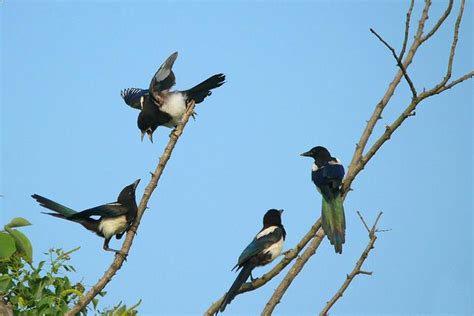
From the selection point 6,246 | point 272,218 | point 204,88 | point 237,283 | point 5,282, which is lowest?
point 5,282

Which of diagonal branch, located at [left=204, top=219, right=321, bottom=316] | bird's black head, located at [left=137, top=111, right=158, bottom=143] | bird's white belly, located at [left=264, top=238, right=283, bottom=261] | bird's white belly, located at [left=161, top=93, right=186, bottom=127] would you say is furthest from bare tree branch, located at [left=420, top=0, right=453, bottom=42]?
bird's black head, located at [left=137, top=111, right=158, bottom=143]

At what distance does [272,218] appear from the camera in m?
5.60

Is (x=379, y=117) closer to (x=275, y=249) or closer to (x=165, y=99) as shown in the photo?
(x=275, y=249)

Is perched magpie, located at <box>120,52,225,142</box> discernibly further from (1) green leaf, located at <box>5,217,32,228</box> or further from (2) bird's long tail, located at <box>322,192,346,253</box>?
(1) green leaf, located at <box>5,217,32,228</box>

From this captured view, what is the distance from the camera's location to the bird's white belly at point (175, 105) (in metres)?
6.79

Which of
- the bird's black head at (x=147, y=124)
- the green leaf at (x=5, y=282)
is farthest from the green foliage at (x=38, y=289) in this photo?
the bird's black head at (x=147, y=124)

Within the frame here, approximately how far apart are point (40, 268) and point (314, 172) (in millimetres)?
2206

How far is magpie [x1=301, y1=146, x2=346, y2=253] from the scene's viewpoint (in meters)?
3.97

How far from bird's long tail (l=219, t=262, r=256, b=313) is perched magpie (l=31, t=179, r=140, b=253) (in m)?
0.85

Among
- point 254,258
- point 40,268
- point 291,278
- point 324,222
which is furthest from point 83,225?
point 291,278

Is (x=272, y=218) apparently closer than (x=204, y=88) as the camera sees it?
Yes

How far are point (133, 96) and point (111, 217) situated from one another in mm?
3154

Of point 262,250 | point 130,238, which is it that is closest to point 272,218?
point 262,250

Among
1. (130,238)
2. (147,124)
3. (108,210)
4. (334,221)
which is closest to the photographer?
(130,238)
